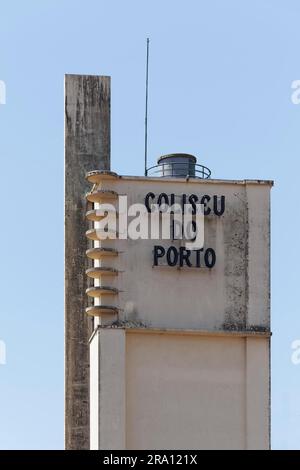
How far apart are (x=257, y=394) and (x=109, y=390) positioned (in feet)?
13.3

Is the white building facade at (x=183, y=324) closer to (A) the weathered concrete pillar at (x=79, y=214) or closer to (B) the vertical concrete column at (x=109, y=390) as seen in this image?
(B) the vertical concrete column at (x=109, y=390)

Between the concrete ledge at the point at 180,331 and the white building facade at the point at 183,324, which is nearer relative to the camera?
the white building facade at the point at 183,324

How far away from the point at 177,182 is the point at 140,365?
201 inches

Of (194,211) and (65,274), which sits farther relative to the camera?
(65,274)

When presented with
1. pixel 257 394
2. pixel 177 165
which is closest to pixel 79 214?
pixel 177 165

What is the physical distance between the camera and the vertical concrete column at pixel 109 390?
46.5 meters

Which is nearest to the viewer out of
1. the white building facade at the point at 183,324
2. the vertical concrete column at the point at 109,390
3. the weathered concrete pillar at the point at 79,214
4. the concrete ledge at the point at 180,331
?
the vertical concrete column at the point at 109,390

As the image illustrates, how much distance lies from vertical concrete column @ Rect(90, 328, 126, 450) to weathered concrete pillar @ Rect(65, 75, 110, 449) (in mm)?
2970

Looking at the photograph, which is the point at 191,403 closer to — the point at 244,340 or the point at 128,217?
A: the point at 244,340

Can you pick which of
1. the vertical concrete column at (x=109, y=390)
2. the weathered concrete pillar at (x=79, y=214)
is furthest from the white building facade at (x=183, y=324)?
the weathered concrete pillar at (x=79, y=214)

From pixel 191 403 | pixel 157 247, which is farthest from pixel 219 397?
pixel 157 247

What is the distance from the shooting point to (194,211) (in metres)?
48.0

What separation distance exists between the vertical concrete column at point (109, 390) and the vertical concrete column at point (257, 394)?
3.43m
